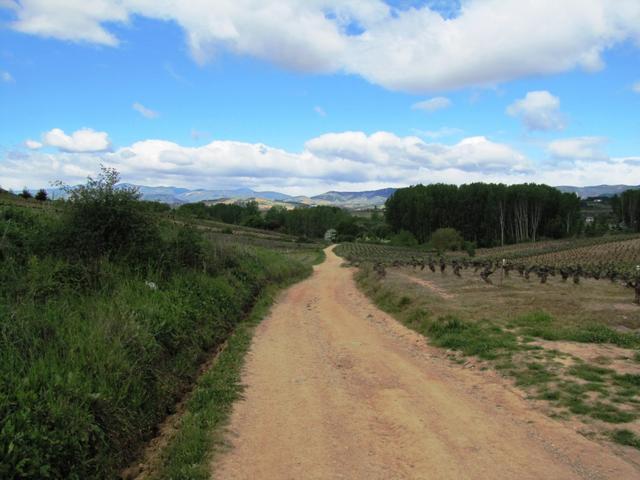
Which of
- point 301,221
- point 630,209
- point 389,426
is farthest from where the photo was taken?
point 301,221

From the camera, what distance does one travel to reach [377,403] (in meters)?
7.64

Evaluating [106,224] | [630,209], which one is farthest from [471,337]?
[630,209]

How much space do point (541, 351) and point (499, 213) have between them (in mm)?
102150

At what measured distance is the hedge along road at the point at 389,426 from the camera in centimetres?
540

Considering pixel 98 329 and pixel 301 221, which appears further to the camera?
pixel 301 221

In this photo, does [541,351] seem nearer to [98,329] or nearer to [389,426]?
[389,426]

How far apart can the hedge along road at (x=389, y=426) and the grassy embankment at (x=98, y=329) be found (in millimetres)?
1093

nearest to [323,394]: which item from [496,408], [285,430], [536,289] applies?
[285,430]

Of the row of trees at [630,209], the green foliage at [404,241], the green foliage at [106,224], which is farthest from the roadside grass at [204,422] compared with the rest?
the row of trees at [630,209]

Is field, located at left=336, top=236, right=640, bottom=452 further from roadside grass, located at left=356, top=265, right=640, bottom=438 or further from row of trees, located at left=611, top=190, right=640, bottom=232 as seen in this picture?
row of trees, located at left=611, top=190, right=640, bottom=232

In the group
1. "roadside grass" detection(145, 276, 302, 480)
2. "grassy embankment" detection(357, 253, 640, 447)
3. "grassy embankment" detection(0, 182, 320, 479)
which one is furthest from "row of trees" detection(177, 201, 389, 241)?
"roadside grass" detection(145, 276, 302, 480)

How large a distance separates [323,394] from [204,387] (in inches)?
80.3

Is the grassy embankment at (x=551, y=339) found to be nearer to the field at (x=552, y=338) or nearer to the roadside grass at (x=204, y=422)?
the field at (x=552, y=338)

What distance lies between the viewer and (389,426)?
6.66 meters
